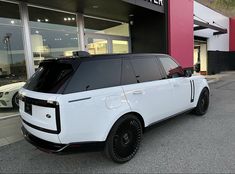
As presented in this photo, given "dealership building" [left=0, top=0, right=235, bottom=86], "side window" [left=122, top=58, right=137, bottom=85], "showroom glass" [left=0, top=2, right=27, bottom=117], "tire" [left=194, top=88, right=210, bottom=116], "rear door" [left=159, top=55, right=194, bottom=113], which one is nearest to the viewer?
"side window" [left=122, top=58, right=137, bottom=85]

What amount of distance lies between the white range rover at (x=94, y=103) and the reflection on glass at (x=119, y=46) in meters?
6.44

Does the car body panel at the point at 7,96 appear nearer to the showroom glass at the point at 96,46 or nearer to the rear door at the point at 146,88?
the showroom glass at the point at 96,46

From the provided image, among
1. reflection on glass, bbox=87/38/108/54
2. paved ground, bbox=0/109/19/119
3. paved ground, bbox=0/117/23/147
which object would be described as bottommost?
paved ground, bbox=0/117/23/147

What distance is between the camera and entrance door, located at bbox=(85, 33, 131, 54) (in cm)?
909

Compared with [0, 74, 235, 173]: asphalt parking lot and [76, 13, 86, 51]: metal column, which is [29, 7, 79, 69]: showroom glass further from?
[0, 74, 235, 173]: asphalt parking lot

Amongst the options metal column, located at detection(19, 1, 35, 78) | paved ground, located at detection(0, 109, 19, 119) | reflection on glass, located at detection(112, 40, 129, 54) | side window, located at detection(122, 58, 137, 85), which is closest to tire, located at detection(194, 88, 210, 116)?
side window, located at detection(122, 58, 137, 85)

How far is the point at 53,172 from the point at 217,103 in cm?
580

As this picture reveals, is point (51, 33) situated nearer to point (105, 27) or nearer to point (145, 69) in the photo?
point (105, 27)

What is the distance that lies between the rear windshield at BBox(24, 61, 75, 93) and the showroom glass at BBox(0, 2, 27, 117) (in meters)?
3.34

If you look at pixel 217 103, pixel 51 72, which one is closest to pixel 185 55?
pixel 217 103

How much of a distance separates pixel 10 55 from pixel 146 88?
15.9ft

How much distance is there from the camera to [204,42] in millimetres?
17000

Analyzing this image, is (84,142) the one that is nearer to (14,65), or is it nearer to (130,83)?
(130,83)

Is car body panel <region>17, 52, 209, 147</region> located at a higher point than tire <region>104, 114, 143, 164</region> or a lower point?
higher
